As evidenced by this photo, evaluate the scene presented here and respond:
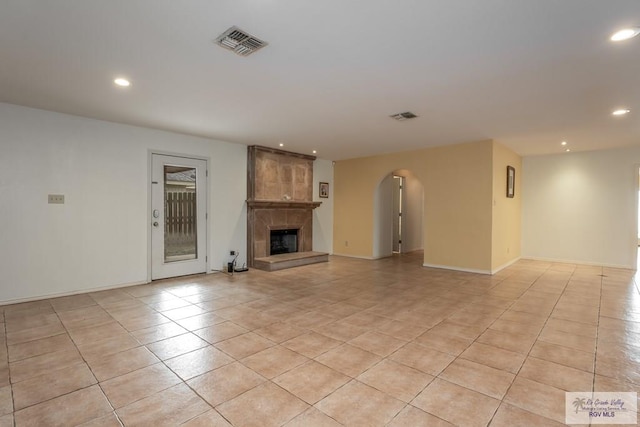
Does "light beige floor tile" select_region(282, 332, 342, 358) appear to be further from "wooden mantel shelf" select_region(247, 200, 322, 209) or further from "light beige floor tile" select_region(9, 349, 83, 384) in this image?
"wooden mantel shelf" select_region(247, 200, 322, 209)

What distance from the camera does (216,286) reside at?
4.86m

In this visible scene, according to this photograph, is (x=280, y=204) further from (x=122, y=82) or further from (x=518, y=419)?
(x=518, y=419)

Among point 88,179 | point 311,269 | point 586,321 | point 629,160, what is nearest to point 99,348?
point 88,179

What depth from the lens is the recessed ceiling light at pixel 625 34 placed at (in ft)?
7.27

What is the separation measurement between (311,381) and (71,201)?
14.1 ft

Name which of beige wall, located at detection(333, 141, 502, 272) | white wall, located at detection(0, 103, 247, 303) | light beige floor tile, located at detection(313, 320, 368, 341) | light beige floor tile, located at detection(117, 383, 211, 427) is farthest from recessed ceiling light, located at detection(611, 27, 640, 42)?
white wall, located at detection(0, 103, 247, 303)

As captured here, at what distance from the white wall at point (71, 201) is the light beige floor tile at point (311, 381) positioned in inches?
151

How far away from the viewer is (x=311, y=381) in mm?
2195

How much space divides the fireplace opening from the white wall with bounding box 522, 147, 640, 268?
5639mm

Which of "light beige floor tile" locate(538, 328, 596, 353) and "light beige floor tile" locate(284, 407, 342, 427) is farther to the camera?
"light beige floor tile" locate(538, 328, 596, 353)

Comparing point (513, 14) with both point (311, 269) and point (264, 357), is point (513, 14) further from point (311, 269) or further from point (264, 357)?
point (311, 269)

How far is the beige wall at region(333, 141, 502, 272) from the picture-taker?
5746mm

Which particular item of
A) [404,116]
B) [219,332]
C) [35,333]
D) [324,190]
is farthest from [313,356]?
[324,190]

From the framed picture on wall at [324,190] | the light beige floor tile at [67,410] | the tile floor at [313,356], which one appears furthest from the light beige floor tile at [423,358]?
the framed picture on wall at [324,190]
